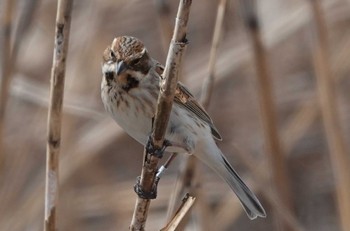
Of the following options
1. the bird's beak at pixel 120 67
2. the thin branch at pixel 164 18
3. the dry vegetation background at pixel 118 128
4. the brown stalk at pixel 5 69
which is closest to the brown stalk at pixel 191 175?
the dry vegetation background at pixel 118 128

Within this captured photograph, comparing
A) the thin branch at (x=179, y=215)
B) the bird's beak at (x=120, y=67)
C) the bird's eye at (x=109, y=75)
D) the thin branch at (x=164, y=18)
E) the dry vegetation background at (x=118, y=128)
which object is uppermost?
the bird's beak at (x=120, y=67)

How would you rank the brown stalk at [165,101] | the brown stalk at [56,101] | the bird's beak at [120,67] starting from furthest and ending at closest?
the bird's beak at [120,67], the brown stalk at [56,101], the brown stalk at [165,101]

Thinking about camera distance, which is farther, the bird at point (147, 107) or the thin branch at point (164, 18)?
the thin branch at point (164, 18)

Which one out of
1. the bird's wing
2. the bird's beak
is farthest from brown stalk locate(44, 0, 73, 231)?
the bird's wing

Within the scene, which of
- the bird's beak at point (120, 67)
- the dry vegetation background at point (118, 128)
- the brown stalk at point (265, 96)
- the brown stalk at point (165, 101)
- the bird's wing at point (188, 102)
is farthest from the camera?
the dry vegetation background at point (118, 128)

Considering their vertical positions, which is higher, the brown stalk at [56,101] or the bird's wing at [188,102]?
the brown stalk at [56,101]

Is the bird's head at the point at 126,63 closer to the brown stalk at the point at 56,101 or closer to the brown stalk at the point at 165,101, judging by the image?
the brown stalk at the point at 56,101

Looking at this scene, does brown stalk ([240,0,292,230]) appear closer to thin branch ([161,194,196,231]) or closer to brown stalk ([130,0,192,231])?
thin branch ([161,194,196,231])
